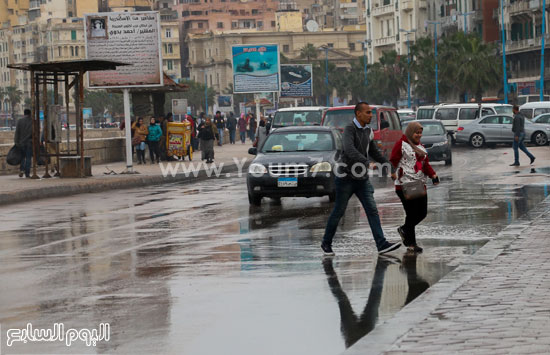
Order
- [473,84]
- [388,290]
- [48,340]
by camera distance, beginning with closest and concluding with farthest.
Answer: [48,340] → [388,290] → [473,84]

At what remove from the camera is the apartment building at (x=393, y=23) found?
457 feet

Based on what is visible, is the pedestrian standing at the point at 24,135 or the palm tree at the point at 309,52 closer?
the pedestrian standing at the point at 24,135

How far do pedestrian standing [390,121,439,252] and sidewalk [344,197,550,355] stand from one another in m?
1.26

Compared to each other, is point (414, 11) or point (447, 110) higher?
point (414, 11)

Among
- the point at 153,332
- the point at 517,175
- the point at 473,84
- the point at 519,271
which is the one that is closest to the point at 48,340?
the point at 153,332

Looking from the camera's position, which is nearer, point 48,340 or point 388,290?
point 48,340

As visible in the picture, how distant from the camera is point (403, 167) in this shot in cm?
1330

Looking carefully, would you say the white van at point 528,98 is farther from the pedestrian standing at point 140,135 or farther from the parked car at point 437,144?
the pedestrian standing at point 140,135

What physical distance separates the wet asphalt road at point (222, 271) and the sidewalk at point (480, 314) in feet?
1.01

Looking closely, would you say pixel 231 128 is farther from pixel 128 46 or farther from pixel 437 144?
pixel 128 46

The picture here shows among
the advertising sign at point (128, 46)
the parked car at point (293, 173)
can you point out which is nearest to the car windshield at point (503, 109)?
the advertising sign at point (128, 46)

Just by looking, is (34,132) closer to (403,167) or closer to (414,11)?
(403,167)

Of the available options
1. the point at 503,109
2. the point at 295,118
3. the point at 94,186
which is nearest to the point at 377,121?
the point at 295,118

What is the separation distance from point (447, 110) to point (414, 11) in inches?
3464
